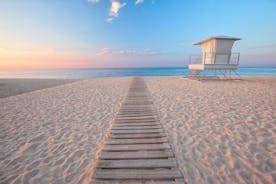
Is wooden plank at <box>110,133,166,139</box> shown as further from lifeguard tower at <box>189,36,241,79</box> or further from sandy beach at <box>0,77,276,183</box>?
lifeguard tower at <box>189,36,241,79</box>

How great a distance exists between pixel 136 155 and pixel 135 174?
42 centimetres

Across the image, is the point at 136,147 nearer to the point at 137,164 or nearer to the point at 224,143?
the point at 137,164

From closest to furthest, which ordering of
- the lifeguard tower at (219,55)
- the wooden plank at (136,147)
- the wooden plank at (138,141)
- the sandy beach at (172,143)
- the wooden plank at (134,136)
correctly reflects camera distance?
the sandy beach at (172,143) → the wooden plank at (136,147) → the wooden plank at (138,141) → the wooden plank at (134,136) → the lifeguard tower at (219,55)

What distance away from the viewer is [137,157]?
233 cm

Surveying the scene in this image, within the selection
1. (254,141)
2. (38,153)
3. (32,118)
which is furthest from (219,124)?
(32,118)

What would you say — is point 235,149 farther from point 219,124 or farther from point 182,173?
point 182,173

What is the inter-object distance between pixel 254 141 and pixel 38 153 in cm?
489

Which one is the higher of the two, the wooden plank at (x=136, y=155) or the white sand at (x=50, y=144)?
the wooden plank at (x=136, y=155)

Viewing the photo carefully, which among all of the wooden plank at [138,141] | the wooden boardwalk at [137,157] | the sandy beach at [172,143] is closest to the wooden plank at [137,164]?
the wooden boardwalk at [137,157]

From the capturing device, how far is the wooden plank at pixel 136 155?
91.9 inches

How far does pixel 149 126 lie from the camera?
3.55 meters

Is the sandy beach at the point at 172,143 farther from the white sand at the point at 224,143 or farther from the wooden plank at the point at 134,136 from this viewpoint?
the wooden plank at the point at 134,136

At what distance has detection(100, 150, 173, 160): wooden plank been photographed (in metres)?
2.33

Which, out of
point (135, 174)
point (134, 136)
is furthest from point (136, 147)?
point (135, 174)
